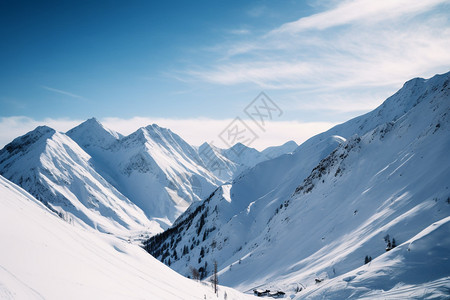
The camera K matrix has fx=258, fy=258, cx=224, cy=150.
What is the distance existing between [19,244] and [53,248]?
1.86m

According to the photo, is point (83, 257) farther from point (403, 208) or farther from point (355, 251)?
point (403, 208)

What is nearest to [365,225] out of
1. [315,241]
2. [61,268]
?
[315,241]

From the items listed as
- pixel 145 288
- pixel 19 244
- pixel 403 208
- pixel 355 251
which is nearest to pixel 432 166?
pixel 403 208

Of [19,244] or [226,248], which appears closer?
[19,244]

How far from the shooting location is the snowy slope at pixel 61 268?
768 cm

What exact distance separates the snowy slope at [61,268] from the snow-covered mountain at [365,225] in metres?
10.8

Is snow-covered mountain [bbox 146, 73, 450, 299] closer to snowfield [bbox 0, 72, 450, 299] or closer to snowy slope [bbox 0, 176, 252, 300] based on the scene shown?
snowfield [bbox 0, 72, 450, 299]

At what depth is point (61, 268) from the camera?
9.75 m

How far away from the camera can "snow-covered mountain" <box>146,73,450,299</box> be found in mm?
13297

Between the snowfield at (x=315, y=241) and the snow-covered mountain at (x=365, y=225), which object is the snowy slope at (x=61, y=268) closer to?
the snowfield at (x=315, y=241)

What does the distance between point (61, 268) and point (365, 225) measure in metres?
35.6

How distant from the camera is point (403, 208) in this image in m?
31.0

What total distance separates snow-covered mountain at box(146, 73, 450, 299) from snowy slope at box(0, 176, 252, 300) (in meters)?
10.8

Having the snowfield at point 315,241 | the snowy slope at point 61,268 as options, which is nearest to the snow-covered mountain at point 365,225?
the snowfield at point 315,241
